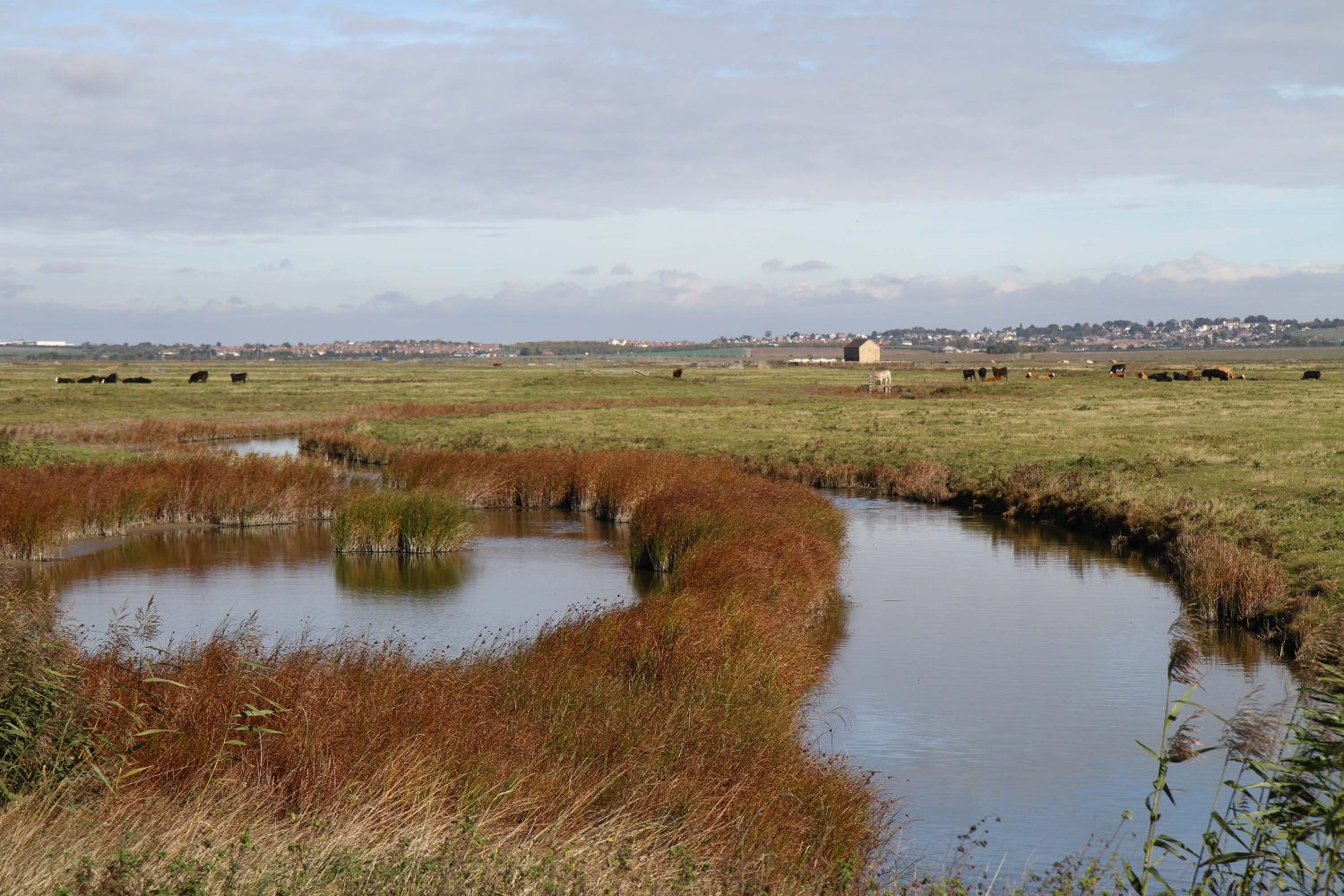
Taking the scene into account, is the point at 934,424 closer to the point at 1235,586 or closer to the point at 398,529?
the point at 398,529

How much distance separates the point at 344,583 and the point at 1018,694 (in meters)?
13.2

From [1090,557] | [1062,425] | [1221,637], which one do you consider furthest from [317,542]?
[1062,425]

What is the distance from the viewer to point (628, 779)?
962 centimetres

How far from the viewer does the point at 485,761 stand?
365 inches

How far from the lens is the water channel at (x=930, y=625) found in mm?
12656

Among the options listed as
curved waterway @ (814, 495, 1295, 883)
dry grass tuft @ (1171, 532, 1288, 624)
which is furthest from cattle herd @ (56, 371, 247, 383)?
dry grass tuft @ (1171, 532, 1288, 624)

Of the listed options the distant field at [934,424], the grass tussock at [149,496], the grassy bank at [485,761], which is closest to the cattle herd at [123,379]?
the distant field at [934,424]

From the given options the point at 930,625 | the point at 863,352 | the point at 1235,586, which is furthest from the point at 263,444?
the point at 863,352

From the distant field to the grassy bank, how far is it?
425 inches

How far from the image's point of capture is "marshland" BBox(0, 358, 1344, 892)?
26.7ft

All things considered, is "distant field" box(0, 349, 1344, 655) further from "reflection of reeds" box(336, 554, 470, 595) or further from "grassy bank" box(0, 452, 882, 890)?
"reflection of reeds" box(336, 554, 470, 595)

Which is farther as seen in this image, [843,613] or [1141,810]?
[843,613]

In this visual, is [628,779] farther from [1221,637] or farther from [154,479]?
[154,479]

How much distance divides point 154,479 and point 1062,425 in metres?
33.6
